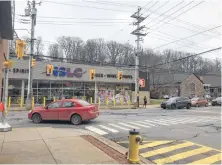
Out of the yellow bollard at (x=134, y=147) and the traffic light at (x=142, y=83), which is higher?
the traffic light at (x=142, y=83)

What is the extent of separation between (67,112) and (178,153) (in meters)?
8.82

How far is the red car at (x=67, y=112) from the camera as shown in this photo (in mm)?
16078

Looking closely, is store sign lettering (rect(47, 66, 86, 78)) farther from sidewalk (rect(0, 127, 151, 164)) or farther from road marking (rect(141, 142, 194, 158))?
road marking (rect(141, 142, 194, 158))

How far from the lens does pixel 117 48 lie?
8575cm

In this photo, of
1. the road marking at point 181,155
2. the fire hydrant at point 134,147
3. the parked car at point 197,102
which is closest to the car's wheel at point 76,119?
the road marking at point 181,155

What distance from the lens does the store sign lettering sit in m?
35.2

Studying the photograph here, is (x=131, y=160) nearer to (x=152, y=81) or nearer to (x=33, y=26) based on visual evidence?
(x=33, y=26)

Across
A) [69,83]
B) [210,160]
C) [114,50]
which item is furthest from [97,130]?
[114,50]

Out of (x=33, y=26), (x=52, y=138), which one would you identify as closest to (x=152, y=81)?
(x=33, y=26)

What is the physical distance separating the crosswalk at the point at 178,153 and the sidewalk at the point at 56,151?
3.15 feet

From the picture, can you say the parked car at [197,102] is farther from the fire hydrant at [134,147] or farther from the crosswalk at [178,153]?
the fire hydrant at [134,147]

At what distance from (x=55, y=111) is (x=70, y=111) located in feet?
3.10

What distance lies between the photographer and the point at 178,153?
8.79 meters

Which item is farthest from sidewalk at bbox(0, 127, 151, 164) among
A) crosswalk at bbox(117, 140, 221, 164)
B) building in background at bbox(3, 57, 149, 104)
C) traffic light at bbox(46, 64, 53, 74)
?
building in background at bbox(3, 57, 149, 104)
